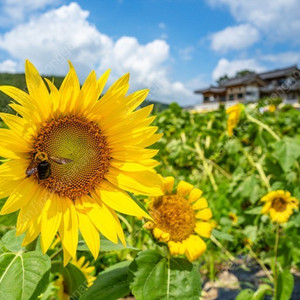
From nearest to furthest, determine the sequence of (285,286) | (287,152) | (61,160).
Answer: (61,160) → (285,286) → (287,152)

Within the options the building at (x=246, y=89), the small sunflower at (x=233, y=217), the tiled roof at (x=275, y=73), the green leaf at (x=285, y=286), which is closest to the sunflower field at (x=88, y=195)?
the green leaf at (x=285, y=286)

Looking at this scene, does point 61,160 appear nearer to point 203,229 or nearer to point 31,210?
point 31,210

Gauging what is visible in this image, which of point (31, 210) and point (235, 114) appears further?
point (235, 114)

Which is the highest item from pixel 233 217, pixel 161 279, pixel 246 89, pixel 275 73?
pixel 275 73

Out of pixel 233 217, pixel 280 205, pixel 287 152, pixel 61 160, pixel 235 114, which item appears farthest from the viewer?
pixel 233 217

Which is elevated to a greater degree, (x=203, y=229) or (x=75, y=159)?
(x=75, y=159)

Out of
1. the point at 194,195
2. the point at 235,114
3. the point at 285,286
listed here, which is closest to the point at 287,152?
the point at 235,114

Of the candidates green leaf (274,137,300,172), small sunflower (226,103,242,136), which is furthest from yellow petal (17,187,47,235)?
small sunflower (226,103,242,136)

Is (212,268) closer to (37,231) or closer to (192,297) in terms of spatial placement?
(192,297)
